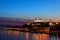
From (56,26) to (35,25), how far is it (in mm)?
2528

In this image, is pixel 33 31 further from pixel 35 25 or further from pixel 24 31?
pixel 24 31

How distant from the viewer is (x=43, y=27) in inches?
959

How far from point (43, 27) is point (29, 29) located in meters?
2.53

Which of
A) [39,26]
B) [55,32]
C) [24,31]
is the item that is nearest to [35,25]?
[39,26]

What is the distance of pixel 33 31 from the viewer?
82.3 feet

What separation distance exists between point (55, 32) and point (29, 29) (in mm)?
Result: 3815

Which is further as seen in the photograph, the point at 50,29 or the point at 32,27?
the point at 32,27

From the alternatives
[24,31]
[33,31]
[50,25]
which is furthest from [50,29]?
[24,31]

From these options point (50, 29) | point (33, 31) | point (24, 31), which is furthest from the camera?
point (24, 31)

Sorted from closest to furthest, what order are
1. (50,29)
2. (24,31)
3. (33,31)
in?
(50,29), (33,31), (24,31)

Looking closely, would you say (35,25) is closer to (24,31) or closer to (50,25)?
(50,25)

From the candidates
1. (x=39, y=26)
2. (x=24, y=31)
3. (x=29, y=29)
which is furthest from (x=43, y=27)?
(x=24, y=31)

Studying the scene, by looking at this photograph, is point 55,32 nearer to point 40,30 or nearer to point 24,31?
point 40,30

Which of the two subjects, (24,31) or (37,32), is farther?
(24,31)
